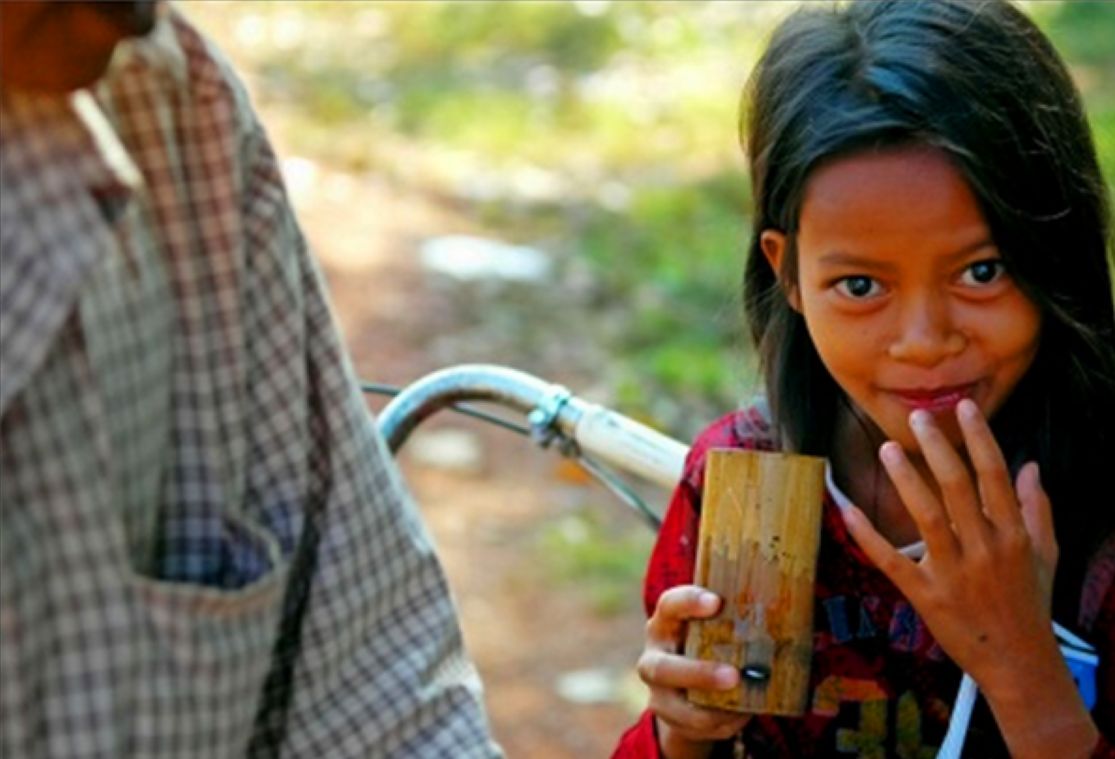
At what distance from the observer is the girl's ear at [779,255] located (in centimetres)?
268

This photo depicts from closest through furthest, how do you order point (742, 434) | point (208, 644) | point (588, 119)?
1. point (208, 644)
2. point (742, 434)
3. point (588, 119)

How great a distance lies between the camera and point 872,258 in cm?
248

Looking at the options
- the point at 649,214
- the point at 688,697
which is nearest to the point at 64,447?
the point at 688,697

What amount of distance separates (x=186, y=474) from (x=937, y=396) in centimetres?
75

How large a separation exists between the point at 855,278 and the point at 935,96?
0.69 feet

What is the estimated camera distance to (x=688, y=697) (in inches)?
98.3

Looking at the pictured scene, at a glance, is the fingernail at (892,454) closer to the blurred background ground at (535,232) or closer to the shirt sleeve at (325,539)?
the shirt sleeve at (325,539)

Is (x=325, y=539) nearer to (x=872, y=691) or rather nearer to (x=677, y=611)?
(x=677, y=611)

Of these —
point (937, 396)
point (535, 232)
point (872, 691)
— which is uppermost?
point (937, 396)

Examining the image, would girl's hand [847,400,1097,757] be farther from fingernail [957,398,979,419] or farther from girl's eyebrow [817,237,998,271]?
girl's eyebrow [817,237,998,271]

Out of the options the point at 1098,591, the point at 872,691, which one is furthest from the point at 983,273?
the point at 872,691

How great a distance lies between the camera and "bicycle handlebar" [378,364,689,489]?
294 cm

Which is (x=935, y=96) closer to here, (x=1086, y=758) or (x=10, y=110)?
(x=1086, y=758)

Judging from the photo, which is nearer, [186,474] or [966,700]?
[186,474]
